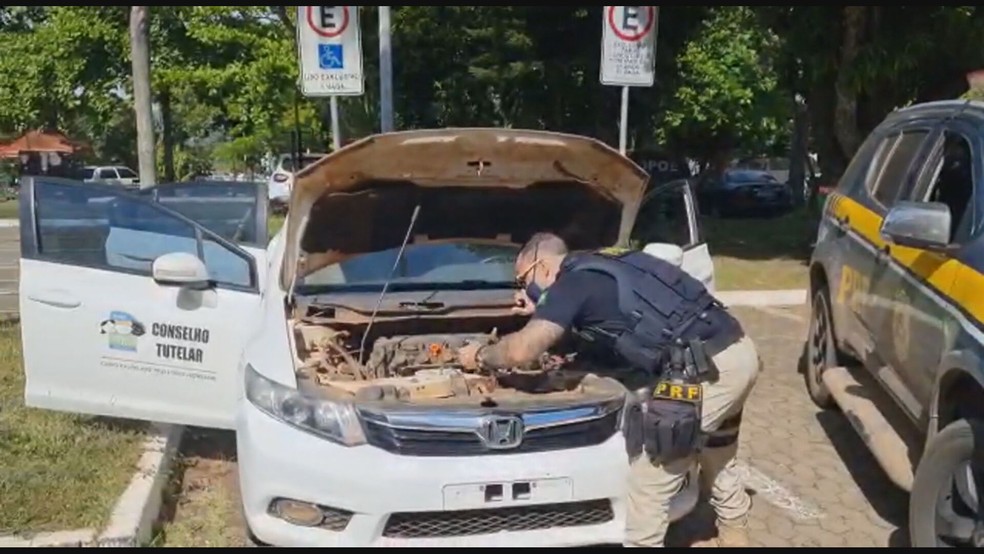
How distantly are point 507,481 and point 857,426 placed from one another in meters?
2.13

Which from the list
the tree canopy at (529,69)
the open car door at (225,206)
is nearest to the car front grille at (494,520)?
the open car door at (225,206)

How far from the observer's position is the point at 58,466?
16.3ft

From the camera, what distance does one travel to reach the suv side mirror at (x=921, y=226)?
13.0 ft

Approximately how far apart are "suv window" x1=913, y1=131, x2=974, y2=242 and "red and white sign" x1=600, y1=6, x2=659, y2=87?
3.57m

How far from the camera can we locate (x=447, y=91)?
2206cm

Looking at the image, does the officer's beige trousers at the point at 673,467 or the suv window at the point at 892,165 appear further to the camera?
the suv window at the point at 892,165

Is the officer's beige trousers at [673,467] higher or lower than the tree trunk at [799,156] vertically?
higher

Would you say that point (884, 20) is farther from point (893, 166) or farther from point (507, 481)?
point (507, 481)

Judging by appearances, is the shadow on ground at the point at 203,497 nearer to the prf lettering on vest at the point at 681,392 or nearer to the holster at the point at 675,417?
the holster at the point at 675,417

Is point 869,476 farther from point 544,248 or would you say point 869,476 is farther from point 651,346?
point 544,248

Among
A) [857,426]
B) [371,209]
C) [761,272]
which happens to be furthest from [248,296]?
[761,272]

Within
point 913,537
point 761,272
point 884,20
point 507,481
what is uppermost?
point 884,20

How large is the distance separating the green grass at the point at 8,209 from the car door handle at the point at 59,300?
23106 mm

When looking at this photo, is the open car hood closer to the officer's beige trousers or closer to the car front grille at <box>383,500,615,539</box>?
the officer's beige trousers
